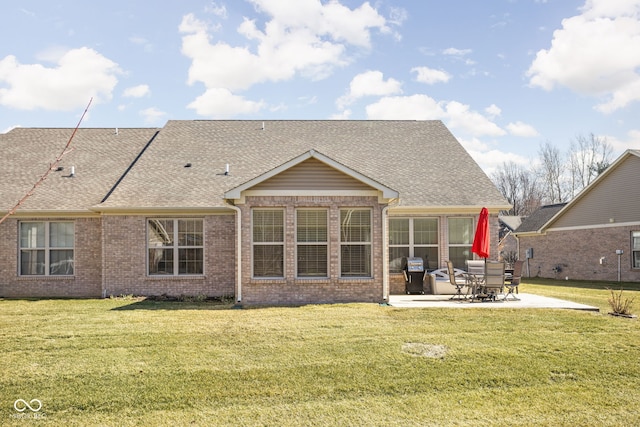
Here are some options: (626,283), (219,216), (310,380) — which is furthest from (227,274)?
(626,283)

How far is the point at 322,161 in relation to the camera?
12.9 metres

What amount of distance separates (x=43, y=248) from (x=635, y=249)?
78.4 ft

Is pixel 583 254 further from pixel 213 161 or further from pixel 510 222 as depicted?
pixel 213 161

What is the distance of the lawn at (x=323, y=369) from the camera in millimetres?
6227

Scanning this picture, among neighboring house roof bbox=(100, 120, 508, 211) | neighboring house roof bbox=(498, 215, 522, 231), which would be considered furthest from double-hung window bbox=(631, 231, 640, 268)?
neighboring house roof bbox=(498, 215, 522, 231)

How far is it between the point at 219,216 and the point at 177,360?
763 centimetres

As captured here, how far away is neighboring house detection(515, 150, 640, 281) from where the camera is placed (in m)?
22.5

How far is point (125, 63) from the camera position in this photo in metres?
9.69

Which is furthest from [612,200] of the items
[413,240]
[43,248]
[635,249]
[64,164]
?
[43,248]

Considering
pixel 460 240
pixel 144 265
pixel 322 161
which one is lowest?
pixel 144 265

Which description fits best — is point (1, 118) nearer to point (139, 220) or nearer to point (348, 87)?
point (139, 220)

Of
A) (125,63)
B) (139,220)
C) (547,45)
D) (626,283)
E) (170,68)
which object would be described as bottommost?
(626,283)

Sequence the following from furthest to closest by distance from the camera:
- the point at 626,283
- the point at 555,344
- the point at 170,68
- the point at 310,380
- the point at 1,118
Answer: the point at 626,283 < the point at 170,68 < the point at 555,344 < the point at 310,380 < the point at 1,118

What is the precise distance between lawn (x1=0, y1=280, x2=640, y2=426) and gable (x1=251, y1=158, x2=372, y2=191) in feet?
11.2
